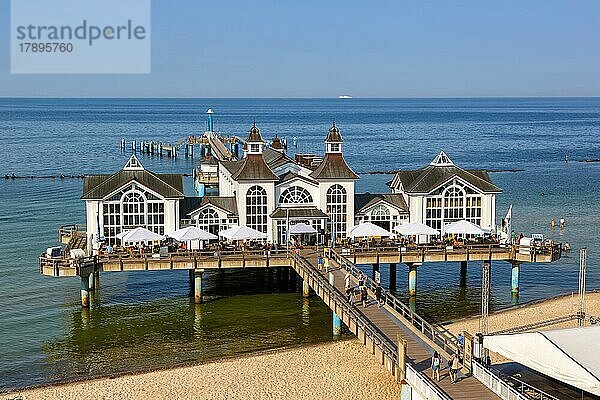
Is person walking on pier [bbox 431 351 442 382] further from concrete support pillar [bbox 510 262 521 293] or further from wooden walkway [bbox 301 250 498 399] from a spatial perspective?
concrete support pillar [bbox 510 262 521 293]

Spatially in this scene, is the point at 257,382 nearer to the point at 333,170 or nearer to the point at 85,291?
the point at 85,291

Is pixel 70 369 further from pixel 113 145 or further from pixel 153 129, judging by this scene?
pixel 153 129

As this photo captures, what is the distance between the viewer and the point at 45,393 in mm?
27766

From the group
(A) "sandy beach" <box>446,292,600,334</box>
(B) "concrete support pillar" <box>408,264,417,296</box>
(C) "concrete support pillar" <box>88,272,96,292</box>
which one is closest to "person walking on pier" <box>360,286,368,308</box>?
(A) "sandy beach" <box>446,292,600,334</box>

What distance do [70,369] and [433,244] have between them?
16990 millimetres

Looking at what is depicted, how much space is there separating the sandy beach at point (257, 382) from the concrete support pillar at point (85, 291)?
8.83m

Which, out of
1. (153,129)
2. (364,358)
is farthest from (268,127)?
(364,358)

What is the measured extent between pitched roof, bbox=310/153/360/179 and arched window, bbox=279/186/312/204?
0.86 m

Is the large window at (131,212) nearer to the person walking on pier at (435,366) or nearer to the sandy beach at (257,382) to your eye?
the sandy beach at (257,382)

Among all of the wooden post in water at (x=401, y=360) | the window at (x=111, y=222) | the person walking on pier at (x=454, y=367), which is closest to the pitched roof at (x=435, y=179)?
the window at (x=111, y=222)

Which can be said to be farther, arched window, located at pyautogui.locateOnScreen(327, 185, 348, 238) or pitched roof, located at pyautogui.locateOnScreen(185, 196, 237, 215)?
arched window, located at pyautogui.locateOnScreen(327, 185, 348, 238)

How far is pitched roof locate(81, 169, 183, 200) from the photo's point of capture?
39625 millimetres

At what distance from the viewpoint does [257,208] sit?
41031 millimetres

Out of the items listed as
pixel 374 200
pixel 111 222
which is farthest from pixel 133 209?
pixel 374 200
